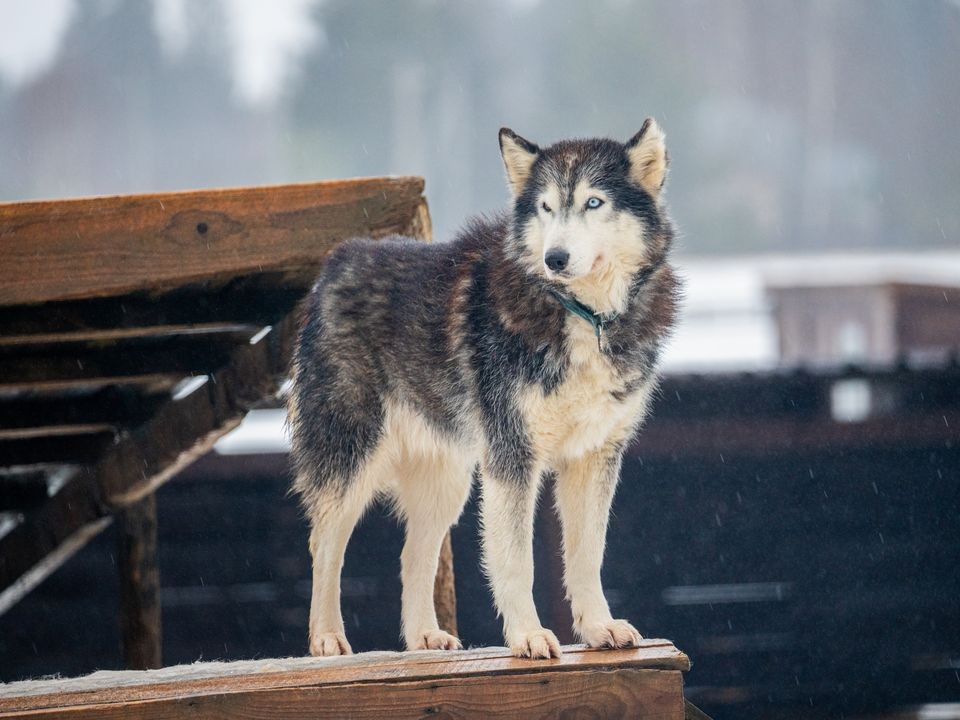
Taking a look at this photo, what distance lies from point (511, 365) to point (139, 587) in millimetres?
3264

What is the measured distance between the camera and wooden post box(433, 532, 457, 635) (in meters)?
4.12

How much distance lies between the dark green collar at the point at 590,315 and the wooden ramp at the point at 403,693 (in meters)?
0.85

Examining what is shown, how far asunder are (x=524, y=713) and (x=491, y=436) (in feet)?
2.68

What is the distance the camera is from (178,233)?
3.70 meters

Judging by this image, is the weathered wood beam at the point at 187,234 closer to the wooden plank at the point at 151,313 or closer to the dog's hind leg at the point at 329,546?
the wooden plank at the point at 151,313

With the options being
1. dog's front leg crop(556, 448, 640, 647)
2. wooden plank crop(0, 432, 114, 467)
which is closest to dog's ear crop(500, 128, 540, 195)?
dog's front leg crop(556, 448, 640, 647)

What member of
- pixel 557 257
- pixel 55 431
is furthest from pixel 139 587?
pixel 557 257

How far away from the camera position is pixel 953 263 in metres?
15.5

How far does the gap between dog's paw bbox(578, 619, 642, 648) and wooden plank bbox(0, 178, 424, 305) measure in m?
1.45

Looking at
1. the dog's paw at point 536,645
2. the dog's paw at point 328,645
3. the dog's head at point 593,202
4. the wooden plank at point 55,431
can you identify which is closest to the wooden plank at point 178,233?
the dog's head at point 593,202

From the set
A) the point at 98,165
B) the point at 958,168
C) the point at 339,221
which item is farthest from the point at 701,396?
the point at 98,165

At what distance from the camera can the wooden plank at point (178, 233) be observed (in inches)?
143

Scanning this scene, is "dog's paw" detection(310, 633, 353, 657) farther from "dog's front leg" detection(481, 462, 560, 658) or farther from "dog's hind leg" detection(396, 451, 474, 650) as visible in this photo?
"dog's front leg" detection(481, 462, 560, 658)

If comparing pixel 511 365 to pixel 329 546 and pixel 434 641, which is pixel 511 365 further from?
pixel 434 641
